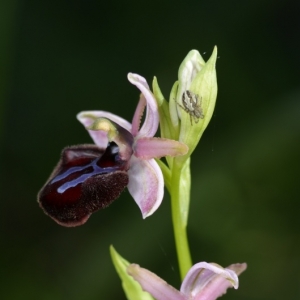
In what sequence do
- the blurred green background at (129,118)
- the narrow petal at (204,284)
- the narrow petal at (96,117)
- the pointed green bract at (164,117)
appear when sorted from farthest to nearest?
the blurred green background at (129,118)
the narrow petal at (96,117)
the pointed green bract at (164,117)
the narrow petal at (204,284)

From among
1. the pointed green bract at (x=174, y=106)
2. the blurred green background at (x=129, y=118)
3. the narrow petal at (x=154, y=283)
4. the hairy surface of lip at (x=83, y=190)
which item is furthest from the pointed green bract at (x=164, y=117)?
the blurred green background at (x=129, y=118)

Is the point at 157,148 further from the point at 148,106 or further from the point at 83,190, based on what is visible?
the point at 83,190

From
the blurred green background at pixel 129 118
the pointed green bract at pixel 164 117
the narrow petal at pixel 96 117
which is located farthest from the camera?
the blurred green background at pixel 129 118

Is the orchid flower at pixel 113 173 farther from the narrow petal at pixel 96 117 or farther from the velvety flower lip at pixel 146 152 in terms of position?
Answer: the narrow petal at pixel 96 117

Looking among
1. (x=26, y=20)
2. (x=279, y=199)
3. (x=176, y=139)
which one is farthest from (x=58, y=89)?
(x=176, y=139)

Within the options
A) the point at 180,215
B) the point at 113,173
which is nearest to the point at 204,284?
the point at 180,215

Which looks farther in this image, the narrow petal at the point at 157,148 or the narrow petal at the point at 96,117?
the narrow petal at the point at 96,117
